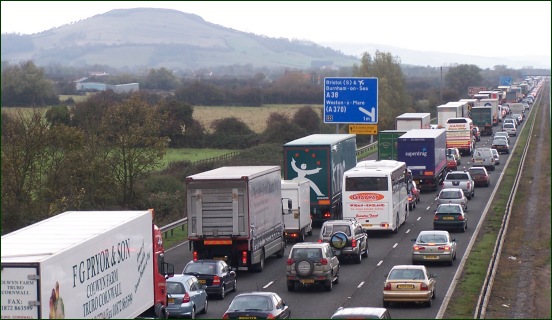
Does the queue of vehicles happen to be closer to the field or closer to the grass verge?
the grass verge

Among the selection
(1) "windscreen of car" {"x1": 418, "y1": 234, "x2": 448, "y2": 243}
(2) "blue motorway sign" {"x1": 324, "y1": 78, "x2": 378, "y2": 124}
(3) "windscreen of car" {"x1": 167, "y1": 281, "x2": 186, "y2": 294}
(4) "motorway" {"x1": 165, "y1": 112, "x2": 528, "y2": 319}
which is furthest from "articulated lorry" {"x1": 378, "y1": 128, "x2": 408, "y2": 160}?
(3) "windscreen of car" {"x1": 167, "y1": 281, "x2": 186, "y2": 294}

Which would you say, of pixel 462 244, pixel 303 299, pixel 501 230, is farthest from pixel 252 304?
pixel 501 230

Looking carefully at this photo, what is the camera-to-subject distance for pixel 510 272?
34.8 meters

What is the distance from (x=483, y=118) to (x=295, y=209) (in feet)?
240

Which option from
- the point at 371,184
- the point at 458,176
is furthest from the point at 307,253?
the point at 458,176

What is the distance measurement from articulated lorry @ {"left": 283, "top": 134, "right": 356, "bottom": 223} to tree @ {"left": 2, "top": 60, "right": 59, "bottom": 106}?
25728mm

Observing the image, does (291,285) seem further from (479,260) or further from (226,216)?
(479,260)

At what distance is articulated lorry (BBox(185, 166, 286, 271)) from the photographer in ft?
109

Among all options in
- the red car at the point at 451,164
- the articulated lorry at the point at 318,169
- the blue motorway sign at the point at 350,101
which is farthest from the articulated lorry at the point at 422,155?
the articulated lorry at the point at 318,169

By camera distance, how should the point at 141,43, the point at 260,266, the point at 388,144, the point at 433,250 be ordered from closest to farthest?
the point at 433,250
the point at 260,266
the point at 388,144
the point at 141,43

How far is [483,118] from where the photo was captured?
111 meters

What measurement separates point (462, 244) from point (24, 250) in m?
25.9

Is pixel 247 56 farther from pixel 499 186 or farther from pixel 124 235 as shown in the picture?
pixel 124 235

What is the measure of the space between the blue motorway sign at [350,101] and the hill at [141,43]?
1739 centimetres
